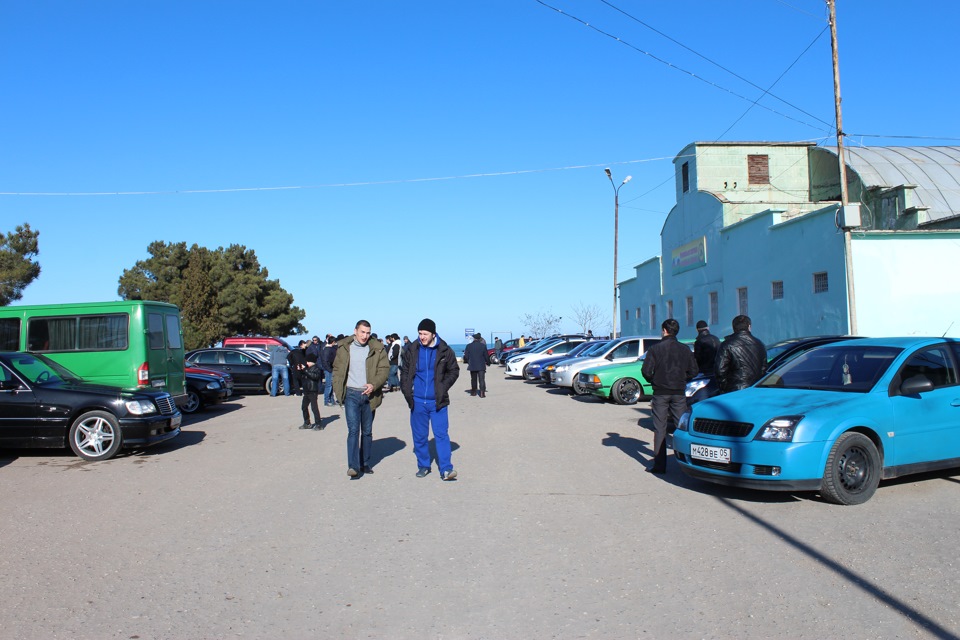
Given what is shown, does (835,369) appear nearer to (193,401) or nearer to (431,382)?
(431,382)

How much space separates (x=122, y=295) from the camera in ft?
166

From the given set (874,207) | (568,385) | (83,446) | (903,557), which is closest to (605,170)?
(874,207)

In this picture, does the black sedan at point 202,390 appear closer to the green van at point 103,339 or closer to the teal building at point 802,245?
the green van at point 103,339

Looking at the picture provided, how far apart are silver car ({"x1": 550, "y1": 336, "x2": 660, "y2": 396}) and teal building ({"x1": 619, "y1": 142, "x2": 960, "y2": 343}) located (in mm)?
5986

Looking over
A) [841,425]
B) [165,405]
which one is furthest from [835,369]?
[165,405]

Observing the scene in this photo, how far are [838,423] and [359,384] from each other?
16.2ft

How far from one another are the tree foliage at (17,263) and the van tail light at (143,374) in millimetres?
21899

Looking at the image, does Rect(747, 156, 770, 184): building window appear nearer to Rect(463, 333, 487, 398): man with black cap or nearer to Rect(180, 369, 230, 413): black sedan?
Rect(463, 333, 487, 398): man with black cap

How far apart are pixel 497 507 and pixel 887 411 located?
377cm

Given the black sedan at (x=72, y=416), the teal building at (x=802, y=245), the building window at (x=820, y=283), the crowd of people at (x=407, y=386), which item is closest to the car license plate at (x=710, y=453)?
the crowd of people at (x=407, y=386)

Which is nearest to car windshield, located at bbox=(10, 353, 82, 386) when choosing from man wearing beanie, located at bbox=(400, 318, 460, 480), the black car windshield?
man wearing beanie, located at bbox=(400, 318, 460, 480)

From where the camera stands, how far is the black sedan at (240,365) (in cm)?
2375

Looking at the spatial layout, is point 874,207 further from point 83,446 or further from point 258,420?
point 83,446

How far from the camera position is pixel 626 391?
17.7 meters
